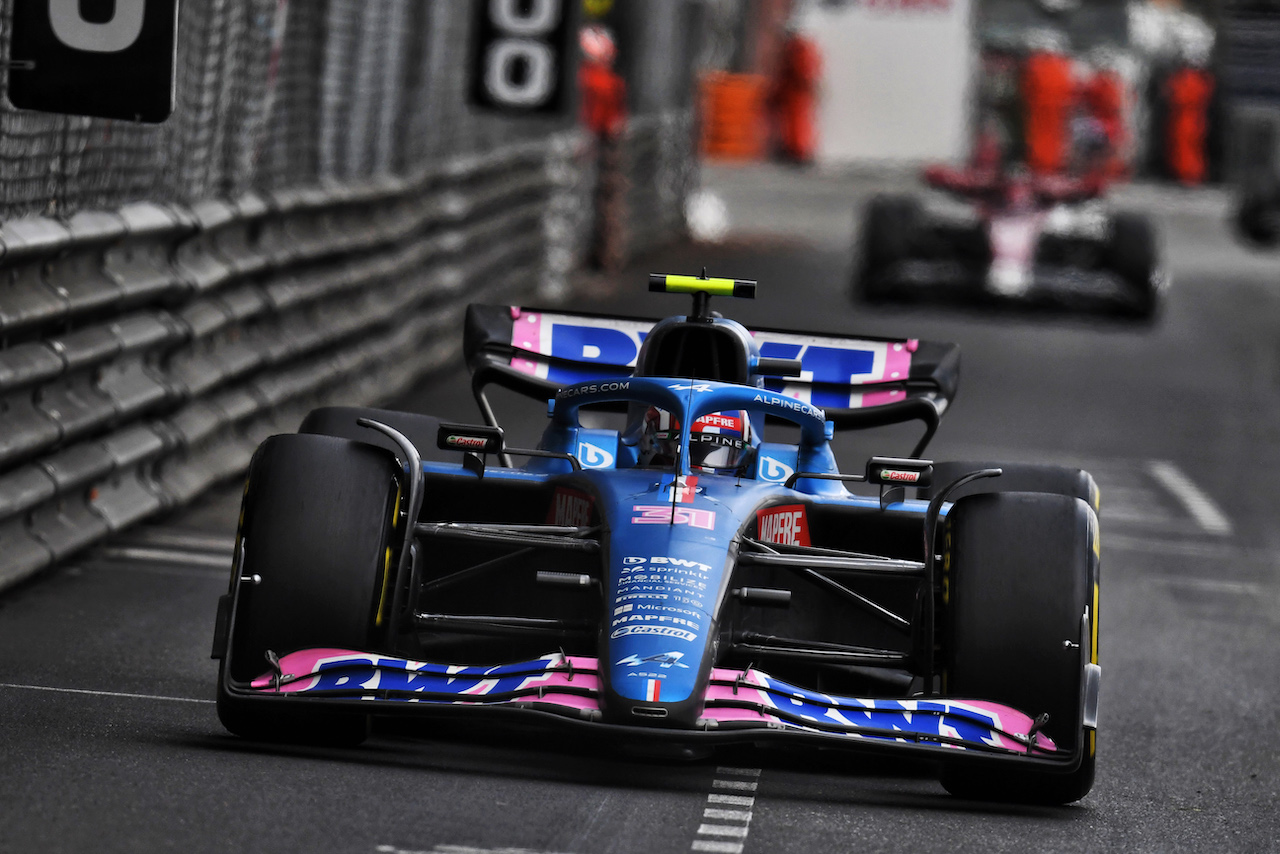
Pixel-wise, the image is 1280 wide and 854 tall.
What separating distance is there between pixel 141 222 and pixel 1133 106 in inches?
1223

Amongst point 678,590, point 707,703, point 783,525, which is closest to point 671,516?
point 678,590

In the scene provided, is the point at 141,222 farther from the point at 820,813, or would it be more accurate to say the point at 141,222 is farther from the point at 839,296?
the point at 839,296

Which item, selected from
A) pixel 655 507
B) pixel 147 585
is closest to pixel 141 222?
pixel 147 585

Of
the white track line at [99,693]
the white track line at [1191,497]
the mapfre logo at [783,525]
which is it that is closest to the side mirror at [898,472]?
the mapfre logo at [783,525]

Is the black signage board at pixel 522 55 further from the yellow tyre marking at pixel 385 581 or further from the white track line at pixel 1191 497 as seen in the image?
the yellow tyre marking at pixel 385 581

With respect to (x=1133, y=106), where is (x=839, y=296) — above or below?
below

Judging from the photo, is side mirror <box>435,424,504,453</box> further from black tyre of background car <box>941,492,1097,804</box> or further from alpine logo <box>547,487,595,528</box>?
black tyre of background car <box>941,492,1097,804</box>

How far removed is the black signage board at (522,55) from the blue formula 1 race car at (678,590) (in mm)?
10549

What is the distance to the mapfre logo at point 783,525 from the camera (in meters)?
6.64

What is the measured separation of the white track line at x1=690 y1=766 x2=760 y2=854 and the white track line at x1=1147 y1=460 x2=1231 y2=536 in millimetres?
6577

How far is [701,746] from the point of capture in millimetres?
5691

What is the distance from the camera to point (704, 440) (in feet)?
23.1

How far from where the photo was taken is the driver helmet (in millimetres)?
6953

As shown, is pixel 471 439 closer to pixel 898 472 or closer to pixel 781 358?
pixel 898 472
